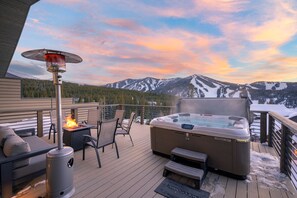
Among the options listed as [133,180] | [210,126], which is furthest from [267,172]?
[133,180]

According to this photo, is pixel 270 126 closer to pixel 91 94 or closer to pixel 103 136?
pixel 103 136

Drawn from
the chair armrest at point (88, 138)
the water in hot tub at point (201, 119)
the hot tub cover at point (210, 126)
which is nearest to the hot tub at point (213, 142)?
the hot tub cover at point (210, 126)

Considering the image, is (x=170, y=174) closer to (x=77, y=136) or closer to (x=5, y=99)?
(x=77, y=136)

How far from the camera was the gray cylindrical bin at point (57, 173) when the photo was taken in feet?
5.75

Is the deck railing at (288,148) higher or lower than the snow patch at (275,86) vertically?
lower

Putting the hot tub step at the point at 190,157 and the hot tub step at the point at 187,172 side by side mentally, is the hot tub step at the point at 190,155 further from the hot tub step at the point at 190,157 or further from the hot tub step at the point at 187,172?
the hot tub step at the point at 187,172

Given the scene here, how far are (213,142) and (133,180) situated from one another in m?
1.45

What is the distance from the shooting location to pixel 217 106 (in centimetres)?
426

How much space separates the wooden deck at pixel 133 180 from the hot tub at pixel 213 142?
8.2 inches

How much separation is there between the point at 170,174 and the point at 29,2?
5.07m

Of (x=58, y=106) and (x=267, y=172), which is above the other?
(x=58, y=106)

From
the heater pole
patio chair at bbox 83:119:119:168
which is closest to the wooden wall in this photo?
patio chair at bbox 83:119:119:168

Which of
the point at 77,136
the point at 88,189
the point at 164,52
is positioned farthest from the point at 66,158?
the point at 164,52

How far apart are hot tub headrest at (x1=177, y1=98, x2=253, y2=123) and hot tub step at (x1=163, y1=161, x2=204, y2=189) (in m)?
2.35
